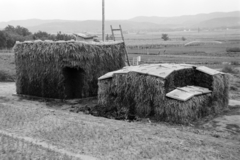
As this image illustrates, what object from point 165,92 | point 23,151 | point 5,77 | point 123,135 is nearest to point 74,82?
point 165,92

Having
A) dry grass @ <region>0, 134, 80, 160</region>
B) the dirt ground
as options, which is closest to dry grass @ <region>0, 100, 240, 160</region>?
the dirt ground

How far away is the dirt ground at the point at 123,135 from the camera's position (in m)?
6.42

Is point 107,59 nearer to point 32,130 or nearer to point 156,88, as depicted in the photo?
point 156,88

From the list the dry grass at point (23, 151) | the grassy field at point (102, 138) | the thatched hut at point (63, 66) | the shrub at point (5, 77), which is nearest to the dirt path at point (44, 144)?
the grassy field at point (102, 138)

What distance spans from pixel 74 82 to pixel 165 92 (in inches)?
166

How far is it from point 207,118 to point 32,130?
4935mm

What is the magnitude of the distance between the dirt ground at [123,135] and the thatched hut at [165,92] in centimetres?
42

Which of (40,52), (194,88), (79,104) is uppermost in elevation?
(40,52)

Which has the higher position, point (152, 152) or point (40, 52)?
point (40, 52)

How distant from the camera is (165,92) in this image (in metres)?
9.35

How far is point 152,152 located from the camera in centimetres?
643

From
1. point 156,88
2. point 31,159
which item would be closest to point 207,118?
point 156,88

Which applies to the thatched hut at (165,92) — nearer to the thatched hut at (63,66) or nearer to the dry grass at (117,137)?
the dry grass at (117,137)

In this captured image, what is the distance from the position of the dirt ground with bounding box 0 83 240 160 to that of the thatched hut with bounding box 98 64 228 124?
42 centimetres
